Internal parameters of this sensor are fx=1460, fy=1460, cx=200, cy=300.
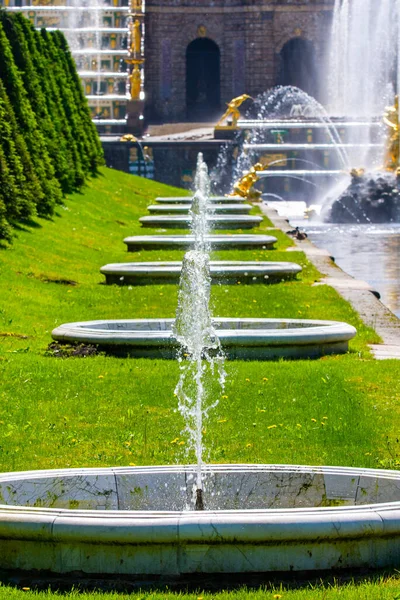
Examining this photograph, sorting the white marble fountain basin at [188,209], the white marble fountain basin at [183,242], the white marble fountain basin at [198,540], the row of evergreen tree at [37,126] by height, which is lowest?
the white marble fountain basin at [188,209]

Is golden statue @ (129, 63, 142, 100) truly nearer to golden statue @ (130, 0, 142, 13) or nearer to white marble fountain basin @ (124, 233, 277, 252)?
golden statue @ (130, 0, 142, 13)

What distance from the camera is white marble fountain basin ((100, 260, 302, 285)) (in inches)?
736

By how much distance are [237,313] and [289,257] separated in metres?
7.69

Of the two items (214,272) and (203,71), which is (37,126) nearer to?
(214,272)

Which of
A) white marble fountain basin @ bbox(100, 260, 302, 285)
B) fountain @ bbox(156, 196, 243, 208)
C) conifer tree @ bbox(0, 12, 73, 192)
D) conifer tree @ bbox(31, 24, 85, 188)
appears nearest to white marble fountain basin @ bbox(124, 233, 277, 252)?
white marble fountain basin @ bbox(100, 260, 302, 285)

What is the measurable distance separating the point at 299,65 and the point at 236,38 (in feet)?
11.3

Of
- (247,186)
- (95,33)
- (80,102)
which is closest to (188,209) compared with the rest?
(80,102)

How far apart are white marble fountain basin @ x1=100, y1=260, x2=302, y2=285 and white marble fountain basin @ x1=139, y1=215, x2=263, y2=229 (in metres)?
10.5

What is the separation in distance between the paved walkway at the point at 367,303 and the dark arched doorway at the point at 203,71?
155 ft

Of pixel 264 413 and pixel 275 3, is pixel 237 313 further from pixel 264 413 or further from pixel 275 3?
pixel 275 3

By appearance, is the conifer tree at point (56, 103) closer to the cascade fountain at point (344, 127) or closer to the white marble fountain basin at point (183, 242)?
the white marble fountain basin at point (183, 242)

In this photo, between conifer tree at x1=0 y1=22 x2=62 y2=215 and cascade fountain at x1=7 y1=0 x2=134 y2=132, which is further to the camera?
cascade fountain at x1=7 y1=0 x2=134 y2=132

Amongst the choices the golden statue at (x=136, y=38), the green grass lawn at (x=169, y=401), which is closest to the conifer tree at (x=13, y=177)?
the green grass lawn at (x=169, y=401)

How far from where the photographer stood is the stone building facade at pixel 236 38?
228 feet
